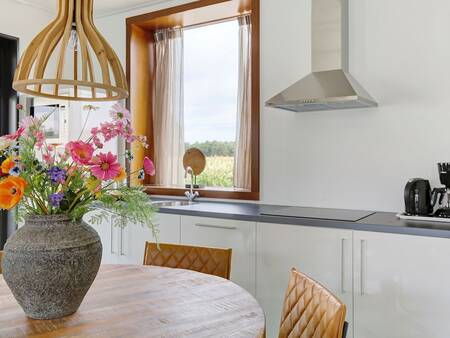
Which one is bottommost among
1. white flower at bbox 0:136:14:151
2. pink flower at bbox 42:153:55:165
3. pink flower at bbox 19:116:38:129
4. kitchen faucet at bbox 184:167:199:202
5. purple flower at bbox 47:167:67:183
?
kitchen faucet at bbox 184:167:199:202

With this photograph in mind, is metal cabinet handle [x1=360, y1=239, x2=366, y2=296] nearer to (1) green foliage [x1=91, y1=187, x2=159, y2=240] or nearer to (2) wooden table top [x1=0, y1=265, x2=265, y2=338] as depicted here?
(2) wooden table top [x1=0, y1=265, x2=265, y2=338]

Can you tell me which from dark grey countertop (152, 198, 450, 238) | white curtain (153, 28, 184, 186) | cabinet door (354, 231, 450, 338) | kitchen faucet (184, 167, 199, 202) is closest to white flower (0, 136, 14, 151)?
dark grey countertop (152, 198, 450, 238)

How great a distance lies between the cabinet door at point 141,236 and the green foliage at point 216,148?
91 centimetres

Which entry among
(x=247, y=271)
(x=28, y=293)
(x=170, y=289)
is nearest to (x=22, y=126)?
(x=28, y=293)

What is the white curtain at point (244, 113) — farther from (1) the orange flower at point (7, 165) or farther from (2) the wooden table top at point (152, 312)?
(1) the orange flower at point (7, 165)

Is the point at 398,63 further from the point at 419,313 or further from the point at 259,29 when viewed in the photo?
the point at 419,313

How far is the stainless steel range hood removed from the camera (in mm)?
2463

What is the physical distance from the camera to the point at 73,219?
126cm

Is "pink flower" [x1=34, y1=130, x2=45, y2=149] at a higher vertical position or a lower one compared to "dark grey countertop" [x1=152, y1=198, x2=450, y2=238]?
higher

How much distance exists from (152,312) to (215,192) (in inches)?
83.2

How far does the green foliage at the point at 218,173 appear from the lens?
351 cm

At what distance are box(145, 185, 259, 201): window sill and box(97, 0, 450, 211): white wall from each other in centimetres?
13

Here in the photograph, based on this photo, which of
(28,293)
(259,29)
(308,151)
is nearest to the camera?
(28,293)

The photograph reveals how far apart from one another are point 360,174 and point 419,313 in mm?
979
